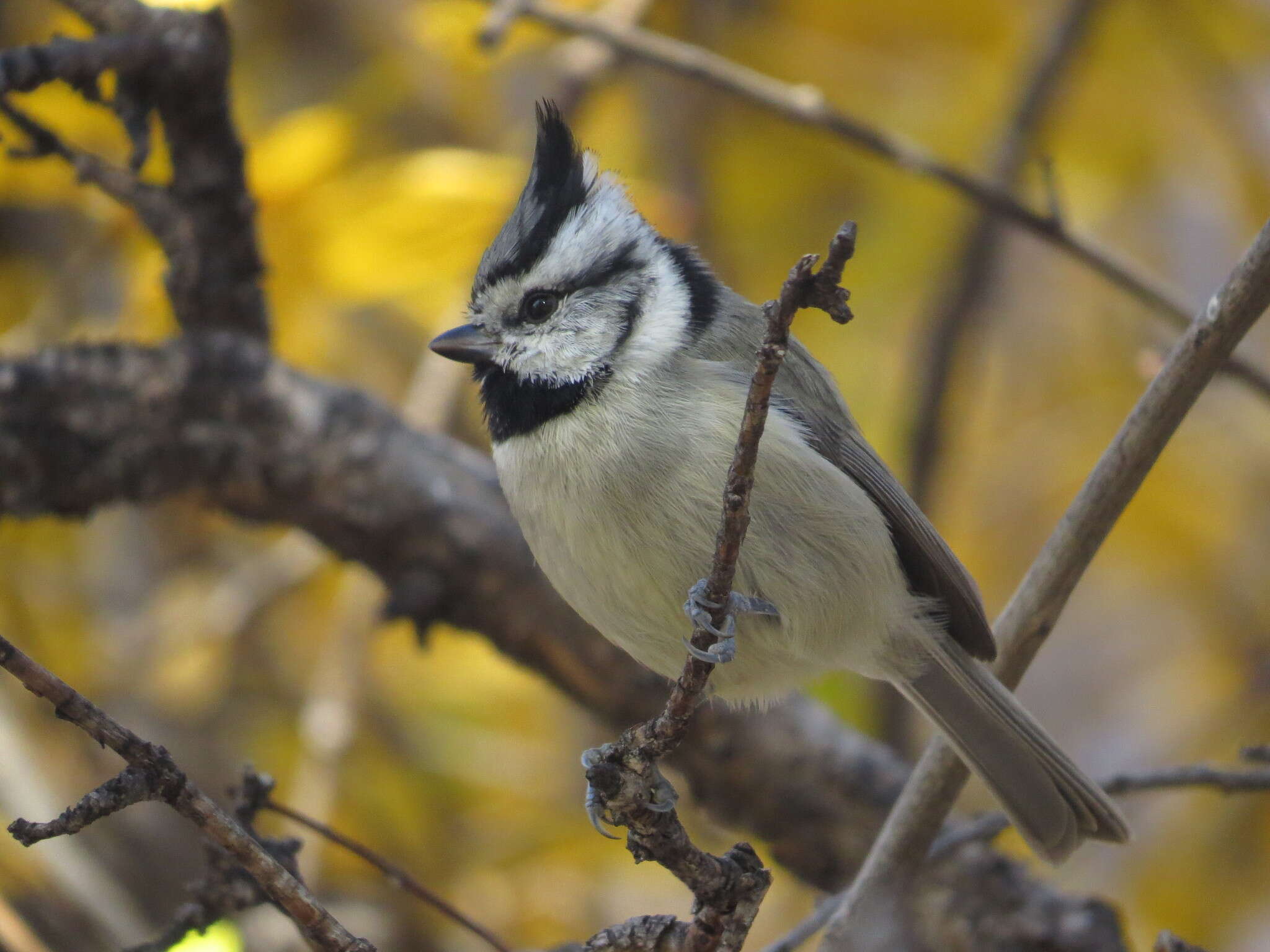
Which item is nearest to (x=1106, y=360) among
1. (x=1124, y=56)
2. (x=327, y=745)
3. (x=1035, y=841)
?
(x=1124, y=56)

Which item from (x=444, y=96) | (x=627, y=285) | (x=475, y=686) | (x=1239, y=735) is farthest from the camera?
(x=444, y=96)

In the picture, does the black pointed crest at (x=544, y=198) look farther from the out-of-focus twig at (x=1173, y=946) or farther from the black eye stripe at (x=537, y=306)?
the out-of-focus twig at (x=1173, y=946)

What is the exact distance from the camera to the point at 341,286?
2363 millimetres

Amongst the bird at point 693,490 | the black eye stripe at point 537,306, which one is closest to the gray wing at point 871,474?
the bird at point 693,490

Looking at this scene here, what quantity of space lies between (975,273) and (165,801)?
2.41m

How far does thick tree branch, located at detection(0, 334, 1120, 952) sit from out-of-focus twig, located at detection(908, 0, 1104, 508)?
31.4 inches

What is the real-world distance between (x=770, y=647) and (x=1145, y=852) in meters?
1.65

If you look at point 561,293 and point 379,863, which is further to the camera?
point 561,293

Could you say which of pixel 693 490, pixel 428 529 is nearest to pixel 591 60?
pixel 428 529

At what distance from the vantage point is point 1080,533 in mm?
1589

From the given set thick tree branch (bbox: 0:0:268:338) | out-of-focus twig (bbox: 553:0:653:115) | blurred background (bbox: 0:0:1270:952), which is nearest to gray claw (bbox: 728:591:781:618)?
blurred background (bbox: 0:0:1270:952)

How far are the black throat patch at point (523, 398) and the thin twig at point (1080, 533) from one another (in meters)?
0.69

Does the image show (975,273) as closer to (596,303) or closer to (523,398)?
(596,303)

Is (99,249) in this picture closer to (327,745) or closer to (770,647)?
(327,745)
